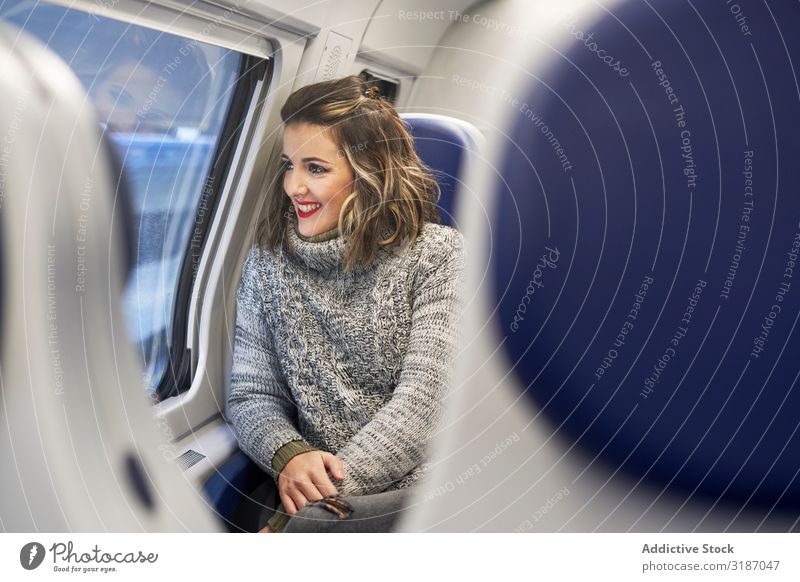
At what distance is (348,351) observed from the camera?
2.95 feet

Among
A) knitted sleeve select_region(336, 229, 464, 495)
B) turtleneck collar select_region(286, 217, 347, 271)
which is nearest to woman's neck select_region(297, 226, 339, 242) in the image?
turtleneck collar select_region(286, 217, 347, 271)

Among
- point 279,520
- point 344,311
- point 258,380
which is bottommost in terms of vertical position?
point 279,520

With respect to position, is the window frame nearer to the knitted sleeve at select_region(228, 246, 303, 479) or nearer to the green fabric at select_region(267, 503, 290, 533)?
the knitted sleeve at select_region(228, 246, 303, 479)

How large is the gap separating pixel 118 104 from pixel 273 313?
1.01 feet

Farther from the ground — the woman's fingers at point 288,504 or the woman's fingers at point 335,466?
the woman's fingers at point 335,466

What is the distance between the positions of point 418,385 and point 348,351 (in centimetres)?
9

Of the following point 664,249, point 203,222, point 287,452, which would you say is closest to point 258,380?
point 287,452

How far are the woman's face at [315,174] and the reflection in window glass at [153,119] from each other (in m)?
0.10

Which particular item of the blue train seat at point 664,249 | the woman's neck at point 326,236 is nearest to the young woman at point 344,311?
the woman's neck at point 326,236

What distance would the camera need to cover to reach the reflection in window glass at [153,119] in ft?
2.93

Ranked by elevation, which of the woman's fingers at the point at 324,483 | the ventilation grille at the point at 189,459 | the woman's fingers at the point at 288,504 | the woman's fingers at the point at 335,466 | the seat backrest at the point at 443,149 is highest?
the seat backrest at the point at 443,149

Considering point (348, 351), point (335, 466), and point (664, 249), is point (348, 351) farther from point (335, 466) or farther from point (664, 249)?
point (664, 249)

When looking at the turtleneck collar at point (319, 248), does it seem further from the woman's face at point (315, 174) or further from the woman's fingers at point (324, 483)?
the woman's fingers at point (324, 483)

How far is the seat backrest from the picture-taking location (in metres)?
0.90
